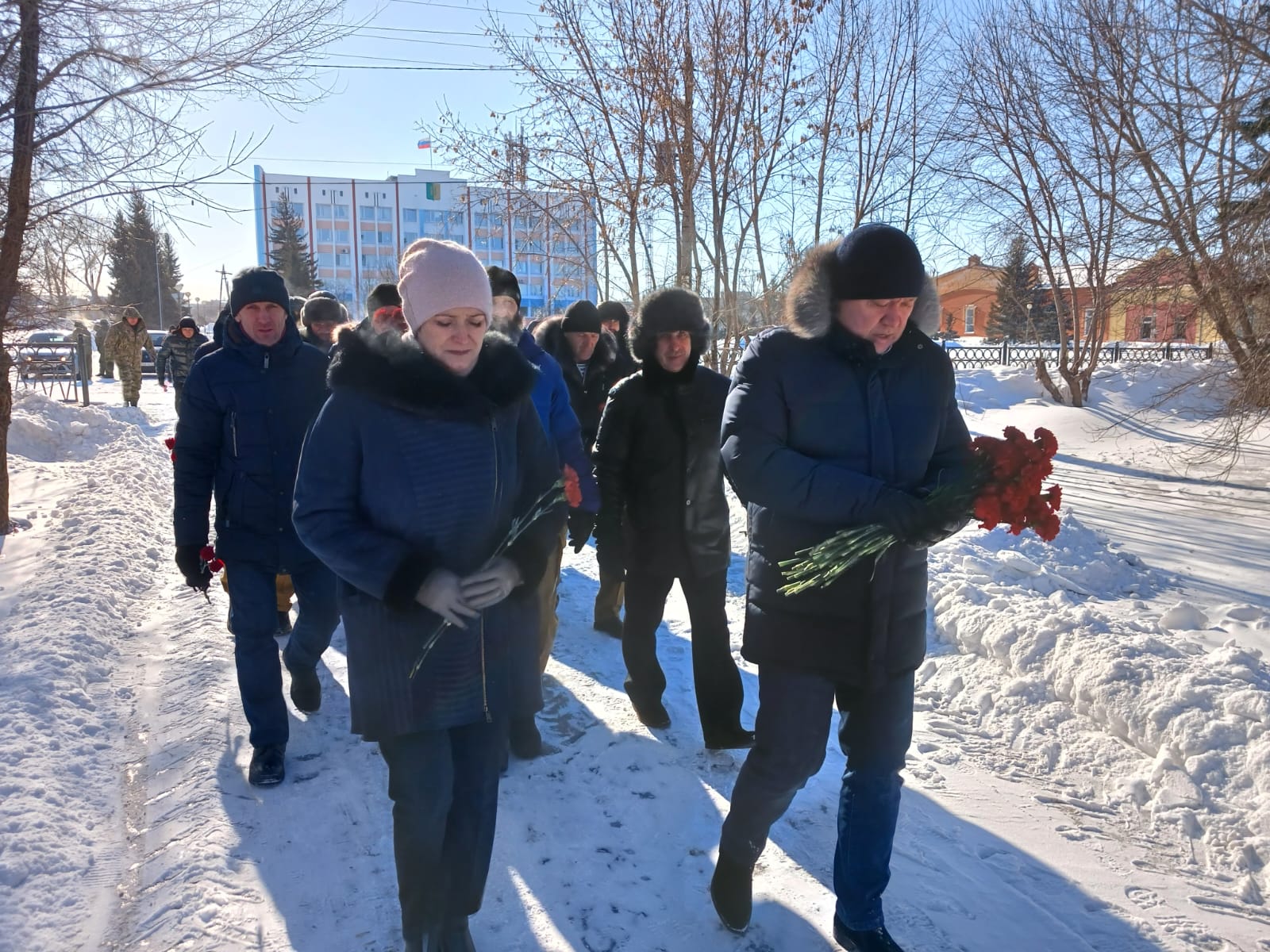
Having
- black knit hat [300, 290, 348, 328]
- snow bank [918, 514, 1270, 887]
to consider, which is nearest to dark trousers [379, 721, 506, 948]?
snow bank [918, 514, 1270, 887]

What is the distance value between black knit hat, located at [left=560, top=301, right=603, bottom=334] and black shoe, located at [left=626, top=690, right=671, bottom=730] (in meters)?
2.51

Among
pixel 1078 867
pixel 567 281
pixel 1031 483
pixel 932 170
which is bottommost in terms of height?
pixel 1078 867

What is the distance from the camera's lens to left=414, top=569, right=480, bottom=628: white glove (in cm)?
216

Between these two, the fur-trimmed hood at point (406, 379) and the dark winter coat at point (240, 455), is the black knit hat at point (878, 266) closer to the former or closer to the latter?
the fur-trimmed hood at point (406, 379)

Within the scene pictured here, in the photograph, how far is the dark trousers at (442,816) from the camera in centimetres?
236

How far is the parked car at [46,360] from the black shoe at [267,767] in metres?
5.83

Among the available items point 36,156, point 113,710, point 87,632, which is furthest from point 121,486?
point 113,710

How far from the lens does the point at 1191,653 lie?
15.5 ft

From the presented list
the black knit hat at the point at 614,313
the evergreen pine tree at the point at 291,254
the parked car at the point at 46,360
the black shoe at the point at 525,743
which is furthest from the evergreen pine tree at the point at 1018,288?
the evergreen pine tree at the point at 291,254

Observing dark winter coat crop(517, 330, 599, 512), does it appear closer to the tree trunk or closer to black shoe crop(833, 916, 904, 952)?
black shoe crop(833, 916, 904, 952)

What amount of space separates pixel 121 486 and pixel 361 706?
28.7ft

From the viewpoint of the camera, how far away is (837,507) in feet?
7.65

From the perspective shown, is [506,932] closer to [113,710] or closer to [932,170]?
[113,710]

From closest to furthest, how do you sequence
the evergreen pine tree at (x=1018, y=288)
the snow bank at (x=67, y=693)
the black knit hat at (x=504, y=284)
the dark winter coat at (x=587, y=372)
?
1. the snow bank at (x=67, y=693)
2. the black knit hat at (x=504, y=284)
3. the dark winter coat at (x=587, y=372)
4. the evergreen pine tree at (x=1018, y=288)
